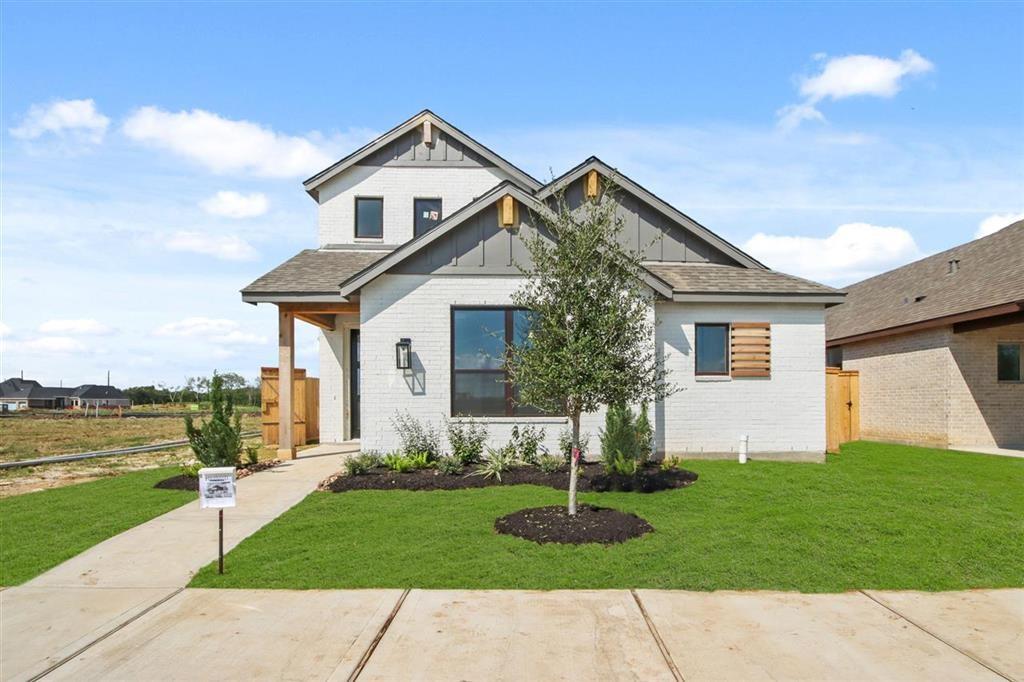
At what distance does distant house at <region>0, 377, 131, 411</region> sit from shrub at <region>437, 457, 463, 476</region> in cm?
6830

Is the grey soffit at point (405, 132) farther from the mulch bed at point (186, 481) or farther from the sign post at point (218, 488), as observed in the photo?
the sign post at point (218, 488)

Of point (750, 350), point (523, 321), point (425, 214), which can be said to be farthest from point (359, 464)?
point (750, 350)

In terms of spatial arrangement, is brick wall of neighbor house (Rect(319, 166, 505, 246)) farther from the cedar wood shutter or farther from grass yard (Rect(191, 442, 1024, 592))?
grass yard (Rect(191, 442, 1024, 592))

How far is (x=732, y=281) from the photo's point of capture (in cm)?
1388

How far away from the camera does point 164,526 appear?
342 inches

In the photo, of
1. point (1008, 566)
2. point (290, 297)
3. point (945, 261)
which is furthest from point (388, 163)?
point (945, 261)

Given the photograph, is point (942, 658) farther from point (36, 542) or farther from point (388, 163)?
point (388, 163)

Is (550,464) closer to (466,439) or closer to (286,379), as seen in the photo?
(466,439)

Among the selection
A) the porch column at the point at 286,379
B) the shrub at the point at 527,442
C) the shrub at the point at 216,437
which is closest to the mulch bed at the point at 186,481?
the shrub at the point at 216,437

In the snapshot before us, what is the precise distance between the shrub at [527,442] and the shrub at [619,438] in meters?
1.41

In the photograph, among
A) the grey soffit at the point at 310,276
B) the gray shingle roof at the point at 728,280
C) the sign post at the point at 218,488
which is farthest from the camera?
the gray shingle roof at the point at 728,280

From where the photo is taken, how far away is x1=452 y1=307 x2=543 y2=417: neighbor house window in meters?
12.7

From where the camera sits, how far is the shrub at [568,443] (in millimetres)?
12188

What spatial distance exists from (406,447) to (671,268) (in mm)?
6879
